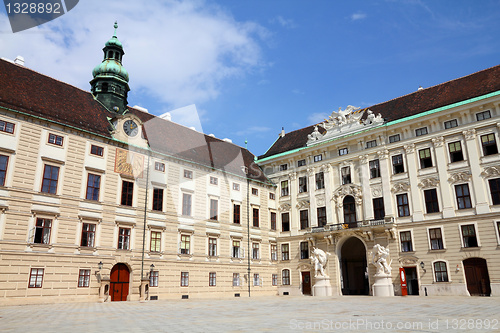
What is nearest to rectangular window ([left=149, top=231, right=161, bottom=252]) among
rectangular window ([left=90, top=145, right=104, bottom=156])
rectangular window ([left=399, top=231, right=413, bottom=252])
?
rectangular window ([left=90, top=145, right=104, bottom=156])

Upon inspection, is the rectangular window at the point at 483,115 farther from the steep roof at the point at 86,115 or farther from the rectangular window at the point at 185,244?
the rectangular window at the point at 185,244

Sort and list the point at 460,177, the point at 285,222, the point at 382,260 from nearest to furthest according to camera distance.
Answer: the point at 460,177 → the point at 382,260 → the point at 285,222

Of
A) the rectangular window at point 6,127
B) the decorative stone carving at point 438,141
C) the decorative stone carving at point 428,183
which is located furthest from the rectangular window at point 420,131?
the rectangular window at point 6,127

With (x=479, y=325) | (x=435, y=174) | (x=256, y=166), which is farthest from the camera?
(x=256, y=166)

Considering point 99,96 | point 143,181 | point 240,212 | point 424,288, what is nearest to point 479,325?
point 424,288

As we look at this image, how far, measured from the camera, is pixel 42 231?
88.8 ft

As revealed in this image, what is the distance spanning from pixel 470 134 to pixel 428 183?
224 inches

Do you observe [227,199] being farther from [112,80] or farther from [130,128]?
[112,80]

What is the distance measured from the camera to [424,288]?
34.8m

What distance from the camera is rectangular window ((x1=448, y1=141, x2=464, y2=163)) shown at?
35.3m

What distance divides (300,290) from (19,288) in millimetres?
28037

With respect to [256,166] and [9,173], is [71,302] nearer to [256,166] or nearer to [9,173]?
[9,173]

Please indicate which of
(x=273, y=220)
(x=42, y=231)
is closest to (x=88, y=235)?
(x=42, y=231)

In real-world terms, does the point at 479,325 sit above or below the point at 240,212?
below
